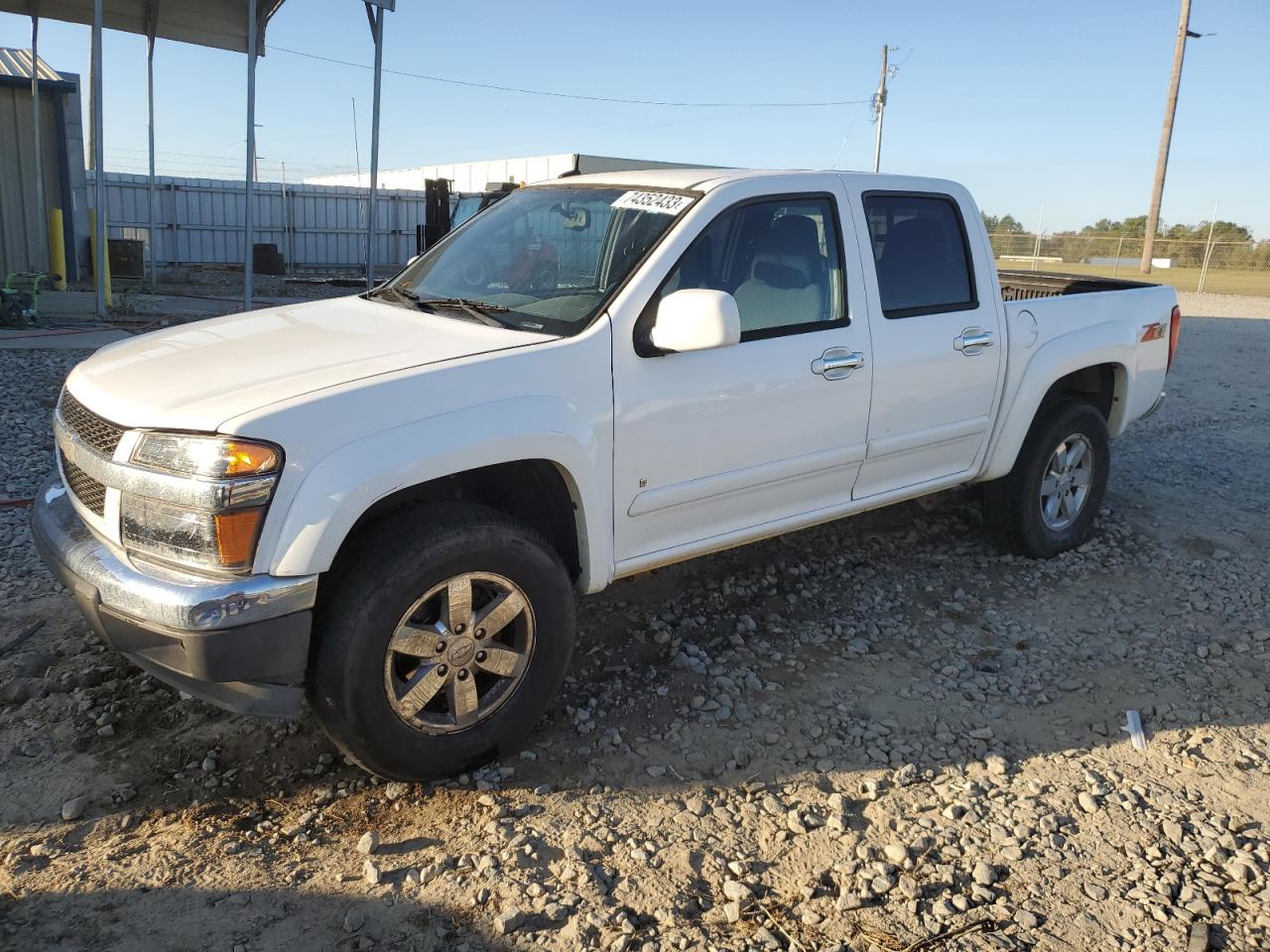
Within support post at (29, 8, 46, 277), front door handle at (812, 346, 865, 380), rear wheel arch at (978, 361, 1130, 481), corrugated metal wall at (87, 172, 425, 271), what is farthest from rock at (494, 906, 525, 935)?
corrugated metal wall at (87, 172, 425, 271)

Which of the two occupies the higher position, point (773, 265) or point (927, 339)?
point (773, 265)

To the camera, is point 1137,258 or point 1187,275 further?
point 1137,258

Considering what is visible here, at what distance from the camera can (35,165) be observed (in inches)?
637

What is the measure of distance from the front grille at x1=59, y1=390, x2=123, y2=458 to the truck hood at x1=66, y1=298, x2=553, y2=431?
1.3 inches

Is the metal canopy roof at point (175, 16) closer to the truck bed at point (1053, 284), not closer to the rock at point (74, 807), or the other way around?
the truck bed at point (1053, 284)

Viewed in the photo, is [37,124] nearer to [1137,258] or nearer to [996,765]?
[996,765]

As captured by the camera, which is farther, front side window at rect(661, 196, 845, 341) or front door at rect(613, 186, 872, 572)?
front side window at rect(661, 196, 845, 341)

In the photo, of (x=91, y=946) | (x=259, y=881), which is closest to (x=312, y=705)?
(x=259, y=881)

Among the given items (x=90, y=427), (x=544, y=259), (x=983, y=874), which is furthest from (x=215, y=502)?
(x=983, y=874)

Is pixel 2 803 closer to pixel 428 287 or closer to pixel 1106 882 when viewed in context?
pixel 428 287

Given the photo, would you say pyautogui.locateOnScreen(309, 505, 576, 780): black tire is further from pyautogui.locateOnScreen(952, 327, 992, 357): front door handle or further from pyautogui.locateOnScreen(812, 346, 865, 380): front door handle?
pyautogui.locateOnScreen(952, 327, 992, 357): front door handle

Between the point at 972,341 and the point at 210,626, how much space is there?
11.0 feet

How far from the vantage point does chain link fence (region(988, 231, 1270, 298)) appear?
107 feet

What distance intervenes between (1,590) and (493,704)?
261cm
